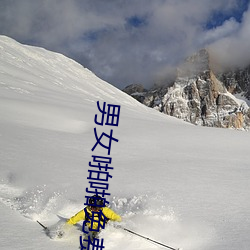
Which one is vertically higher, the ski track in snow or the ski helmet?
the ski helmet

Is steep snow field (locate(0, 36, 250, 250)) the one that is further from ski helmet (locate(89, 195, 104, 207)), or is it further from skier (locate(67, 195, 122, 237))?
ski helmet (locate(89, 195, 104, 207))

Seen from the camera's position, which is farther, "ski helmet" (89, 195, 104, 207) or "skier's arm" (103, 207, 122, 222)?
"skier's arm" (103, 207, 122, 222)

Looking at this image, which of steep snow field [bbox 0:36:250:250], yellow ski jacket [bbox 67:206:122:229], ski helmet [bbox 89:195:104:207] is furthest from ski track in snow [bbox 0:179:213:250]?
ski helmet [bbox 89:195:104:207]

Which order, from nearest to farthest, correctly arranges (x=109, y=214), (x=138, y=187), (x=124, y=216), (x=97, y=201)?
(x=97, y=201), (x=109, y=214), (x=124, y=216), (x=138, y=187)

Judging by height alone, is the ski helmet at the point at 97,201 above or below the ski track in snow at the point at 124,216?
above

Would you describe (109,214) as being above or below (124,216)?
above

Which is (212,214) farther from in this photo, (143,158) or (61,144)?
(61,144)

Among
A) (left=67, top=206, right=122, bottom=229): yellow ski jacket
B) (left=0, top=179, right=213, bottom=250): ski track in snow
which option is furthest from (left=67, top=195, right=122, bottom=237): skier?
(left=0, top=179, right=213, bottom=250): ski track in snow

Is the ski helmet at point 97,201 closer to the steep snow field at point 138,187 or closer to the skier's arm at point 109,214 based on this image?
the skier's arm at point 109,214

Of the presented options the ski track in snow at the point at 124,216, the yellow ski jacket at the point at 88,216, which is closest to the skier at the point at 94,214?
the yellow ski jacket at the point at 88,216

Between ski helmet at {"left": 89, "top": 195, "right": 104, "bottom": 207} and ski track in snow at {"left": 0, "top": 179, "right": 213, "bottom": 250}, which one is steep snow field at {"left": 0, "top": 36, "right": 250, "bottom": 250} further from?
ski helmet at {"left": 89, "top": 195, "right": 104, "bottom": 207}

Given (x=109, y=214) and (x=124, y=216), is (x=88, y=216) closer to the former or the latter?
(x=109, y=214)

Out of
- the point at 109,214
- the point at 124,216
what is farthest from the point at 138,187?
the point at 109,214

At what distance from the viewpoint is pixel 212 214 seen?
227 inches
